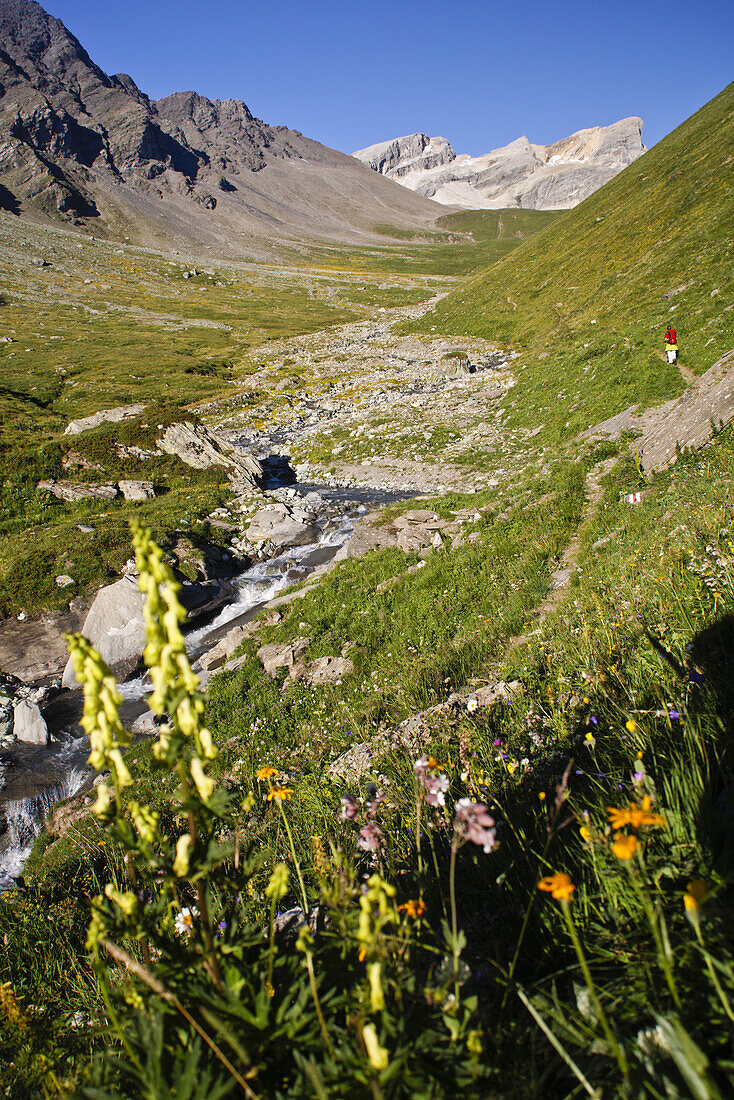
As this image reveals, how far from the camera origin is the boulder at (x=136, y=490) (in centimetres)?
2262

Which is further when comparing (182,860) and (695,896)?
(182,860)

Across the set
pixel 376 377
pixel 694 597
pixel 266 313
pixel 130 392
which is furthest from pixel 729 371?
pixel 266 313

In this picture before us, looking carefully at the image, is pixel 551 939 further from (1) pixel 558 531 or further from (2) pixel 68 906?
(1) pixel 558 531

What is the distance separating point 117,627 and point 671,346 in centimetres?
→ 2124

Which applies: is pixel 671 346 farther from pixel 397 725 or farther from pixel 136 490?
pixel 136 490

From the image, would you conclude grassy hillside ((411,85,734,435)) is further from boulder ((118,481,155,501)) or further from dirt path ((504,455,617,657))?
boulder ((118,481,155,501))

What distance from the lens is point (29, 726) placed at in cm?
1137

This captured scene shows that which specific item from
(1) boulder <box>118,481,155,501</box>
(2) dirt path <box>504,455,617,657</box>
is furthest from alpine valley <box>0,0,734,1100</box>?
(1) boulder <box>118,481,155,501</box>

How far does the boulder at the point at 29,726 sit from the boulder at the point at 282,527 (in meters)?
9.53

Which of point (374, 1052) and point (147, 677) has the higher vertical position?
point (374, 1052)

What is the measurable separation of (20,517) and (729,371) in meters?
25.1

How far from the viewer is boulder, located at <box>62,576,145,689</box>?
13.4 metres

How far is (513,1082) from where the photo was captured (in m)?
1.86

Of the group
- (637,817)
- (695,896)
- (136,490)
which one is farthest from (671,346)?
(136,490)
